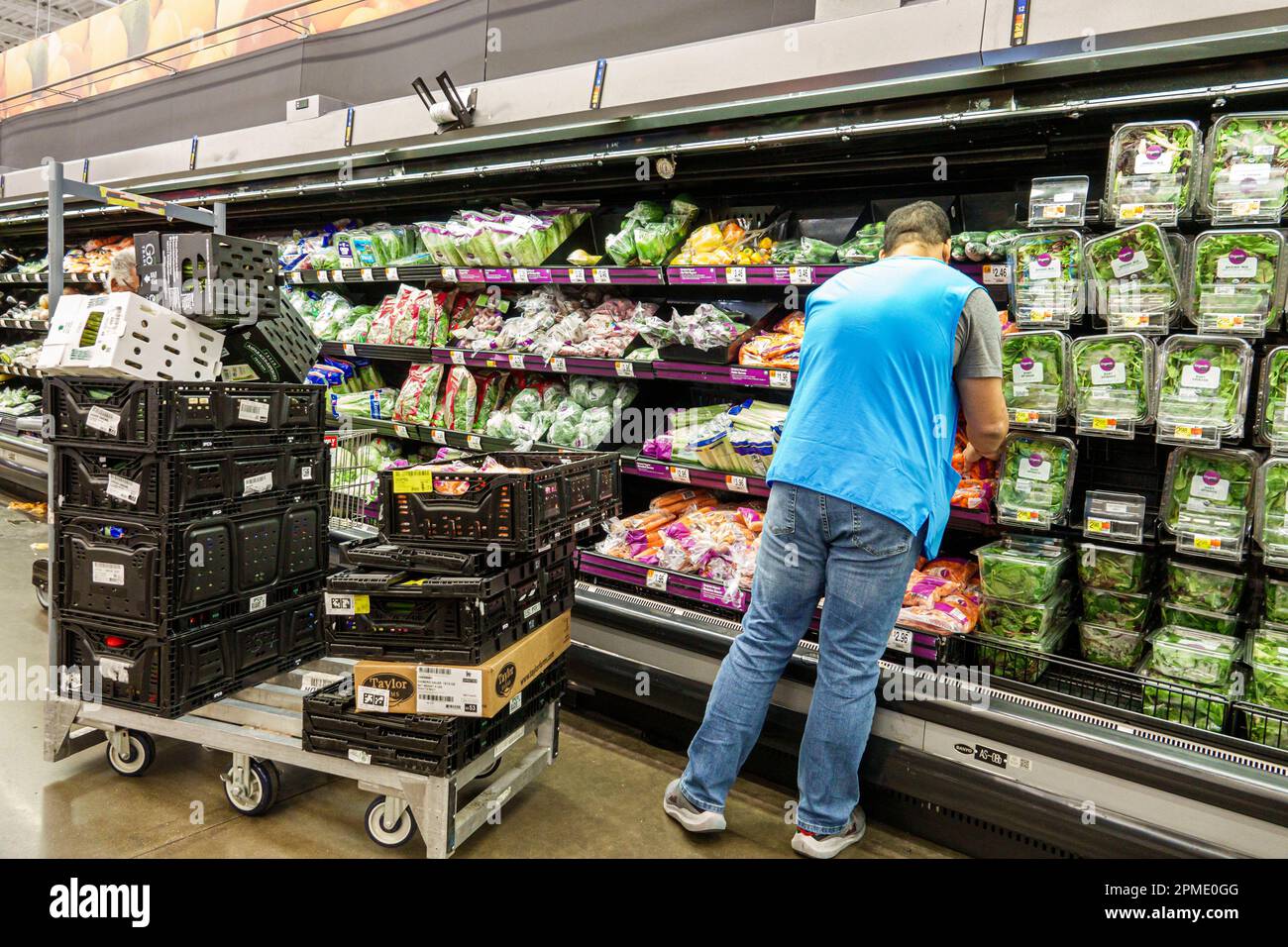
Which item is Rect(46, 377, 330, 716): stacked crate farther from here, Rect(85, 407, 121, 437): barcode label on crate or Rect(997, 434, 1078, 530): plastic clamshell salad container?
Rect(997, 434, 1078, 530): plastic clamshell salad container

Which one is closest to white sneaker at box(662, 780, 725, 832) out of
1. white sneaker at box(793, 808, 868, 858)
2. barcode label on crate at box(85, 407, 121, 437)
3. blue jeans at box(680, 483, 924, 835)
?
blue jeans at box(680, 483, 924, 835)

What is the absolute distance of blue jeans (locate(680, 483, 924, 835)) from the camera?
6.81 ft

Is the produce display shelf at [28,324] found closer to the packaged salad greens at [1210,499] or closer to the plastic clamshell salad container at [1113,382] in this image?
the plastic clamshell salad container at [1113,382]

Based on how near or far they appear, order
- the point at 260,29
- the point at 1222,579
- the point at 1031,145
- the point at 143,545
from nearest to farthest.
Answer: the point at 1222,579, the point at 143,545, the point at 1031,145, the point at 260,29

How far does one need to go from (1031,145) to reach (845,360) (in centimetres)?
107

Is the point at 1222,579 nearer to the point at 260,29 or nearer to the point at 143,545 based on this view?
the point at 143,545

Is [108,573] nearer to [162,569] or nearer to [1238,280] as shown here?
[162,569]

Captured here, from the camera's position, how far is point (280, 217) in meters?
5.45

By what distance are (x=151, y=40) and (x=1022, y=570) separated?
6.23 m

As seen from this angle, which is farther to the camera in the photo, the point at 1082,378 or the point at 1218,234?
the point at 1082,378

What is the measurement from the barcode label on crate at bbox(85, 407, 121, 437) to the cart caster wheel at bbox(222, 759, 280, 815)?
1.02 metres

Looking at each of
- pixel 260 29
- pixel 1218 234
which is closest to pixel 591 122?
pixel 1218 234
